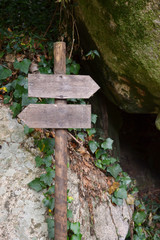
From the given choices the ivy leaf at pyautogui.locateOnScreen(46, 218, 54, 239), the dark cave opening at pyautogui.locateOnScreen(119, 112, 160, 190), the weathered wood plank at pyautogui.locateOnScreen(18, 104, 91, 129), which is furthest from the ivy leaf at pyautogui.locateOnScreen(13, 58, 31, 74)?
the dark cave opening at pyautogui.locateOnScreen(119, 112, 160, 190)

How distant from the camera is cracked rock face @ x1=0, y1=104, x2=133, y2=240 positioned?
75.7 inches

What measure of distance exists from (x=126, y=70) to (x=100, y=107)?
3.09 ft

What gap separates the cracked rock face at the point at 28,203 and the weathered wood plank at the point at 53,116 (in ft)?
2.16

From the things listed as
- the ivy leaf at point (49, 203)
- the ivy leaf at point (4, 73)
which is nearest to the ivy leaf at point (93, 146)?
the ivy leaf at point (49, 203)

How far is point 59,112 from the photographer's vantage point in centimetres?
171

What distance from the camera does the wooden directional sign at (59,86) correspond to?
1.68 m

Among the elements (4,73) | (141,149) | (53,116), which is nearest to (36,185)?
(53,116)

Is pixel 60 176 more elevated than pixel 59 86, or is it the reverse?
pixel 59 86

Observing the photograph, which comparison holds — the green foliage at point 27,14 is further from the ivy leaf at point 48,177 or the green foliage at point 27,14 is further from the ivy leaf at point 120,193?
the ivy leaf at point 120,193

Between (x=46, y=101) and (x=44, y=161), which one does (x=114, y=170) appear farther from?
(x=46, y=101)

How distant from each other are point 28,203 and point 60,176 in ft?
1.76

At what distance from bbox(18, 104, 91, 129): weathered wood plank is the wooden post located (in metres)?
0.07

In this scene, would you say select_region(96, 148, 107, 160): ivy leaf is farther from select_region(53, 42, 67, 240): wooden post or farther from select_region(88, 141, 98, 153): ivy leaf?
select_region(53, 42, 67, 240): wooden post

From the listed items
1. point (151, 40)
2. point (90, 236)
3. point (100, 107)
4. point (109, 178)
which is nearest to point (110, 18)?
point (151, 40)
